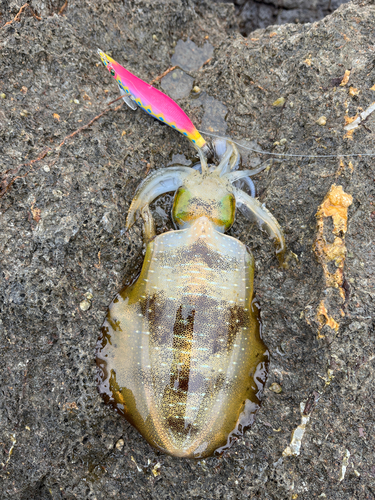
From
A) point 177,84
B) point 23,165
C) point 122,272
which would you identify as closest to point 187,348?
point 122,272

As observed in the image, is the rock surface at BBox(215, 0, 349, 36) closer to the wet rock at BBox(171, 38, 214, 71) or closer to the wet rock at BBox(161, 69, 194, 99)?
the wet rock at BBox(171, 38, 214, 71)

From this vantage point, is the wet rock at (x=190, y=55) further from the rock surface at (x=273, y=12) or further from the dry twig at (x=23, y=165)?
the rock surface at (x=273, y=12)

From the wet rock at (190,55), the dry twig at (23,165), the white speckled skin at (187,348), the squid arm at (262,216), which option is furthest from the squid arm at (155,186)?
the wet rock at (190,55)

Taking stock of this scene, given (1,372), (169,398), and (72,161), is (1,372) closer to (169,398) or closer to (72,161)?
(169,398)

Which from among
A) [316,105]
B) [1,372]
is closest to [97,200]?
[1,372]

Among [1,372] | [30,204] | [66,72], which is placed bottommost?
[1,372]

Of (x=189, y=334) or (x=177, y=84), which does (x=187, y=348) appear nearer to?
(x=189, y=334)

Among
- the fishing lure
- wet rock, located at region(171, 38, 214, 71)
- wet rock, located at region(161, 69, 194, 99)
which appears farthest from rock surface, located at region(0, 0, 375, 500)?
wet rock, located at region(171, 38, 214, 71)
